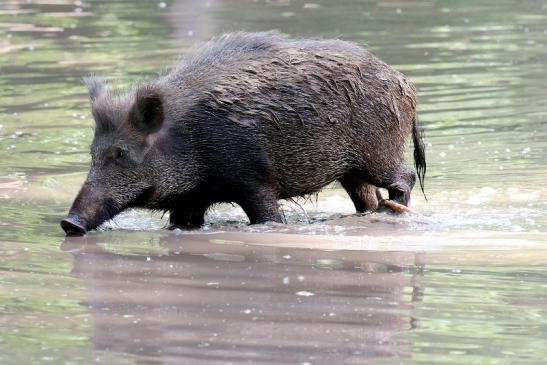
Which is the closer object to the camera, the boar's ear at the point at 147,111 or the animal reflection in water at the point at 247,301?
the animal reflection in water at the point at 247,301

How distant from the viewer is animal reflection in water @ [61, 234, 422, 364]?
243 inches

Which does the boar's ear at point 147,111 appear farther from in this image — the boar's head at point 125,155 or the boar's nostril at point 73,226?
the boar's nostril at point 73,226

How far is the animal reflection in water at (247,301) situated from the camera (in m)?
6.17

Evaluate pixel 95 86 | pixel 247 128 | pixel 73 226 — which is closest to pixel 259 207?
pixel 247 128

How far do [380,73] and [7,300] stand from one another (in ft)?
12.9

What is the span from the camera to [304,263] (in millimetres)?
8094

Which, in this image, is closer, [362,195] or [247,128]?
[247,128]

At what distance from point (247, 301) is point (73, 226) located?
7.28ft

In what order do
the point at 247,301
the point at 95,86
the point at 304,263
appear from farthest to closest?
the point at 95,86 < the point at 304,263 < the point at 247,301

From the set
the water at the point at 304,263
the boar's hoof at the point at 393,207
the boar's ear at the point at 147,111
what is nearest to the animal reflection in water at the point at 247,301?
the water at the point at 304,263

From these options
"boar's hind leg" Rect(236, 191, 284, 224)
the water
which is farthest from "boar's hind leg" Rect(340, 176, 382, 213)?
"boar's hind leg" Rect(236, 191, 284, 224)

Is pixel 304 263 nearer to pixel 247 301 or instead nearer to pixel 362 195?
pixel 247 301

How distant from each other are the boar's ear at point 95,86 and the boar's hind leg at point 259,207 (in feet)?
4.35

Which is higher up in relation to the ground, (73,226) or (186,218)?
(73,226)
